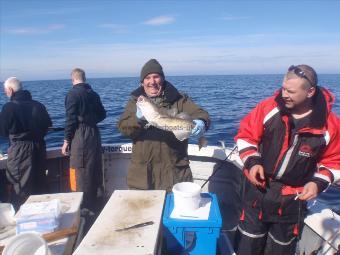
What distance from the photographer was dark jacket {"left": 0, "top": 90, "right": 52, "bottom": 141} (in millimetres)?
5055

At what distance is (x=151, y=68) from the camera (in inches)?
156

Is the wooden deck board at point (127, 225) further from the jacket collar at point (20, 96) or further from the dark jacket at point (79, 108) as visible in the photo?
the jacket collar at point (20, 96)

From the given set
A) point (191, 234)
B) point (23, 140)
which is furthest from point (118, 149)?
point (191, 234)

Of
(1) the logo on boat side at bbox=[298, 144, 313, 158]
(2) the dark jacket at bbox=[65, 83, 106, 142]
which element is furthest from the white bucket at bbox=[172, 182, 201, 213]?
(2) the dark jacket at bbox=[65, 83, 106, 142]

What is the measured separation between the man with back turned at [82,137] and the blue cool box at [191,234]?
2.80m

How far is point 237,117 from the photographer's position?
16.0 metres

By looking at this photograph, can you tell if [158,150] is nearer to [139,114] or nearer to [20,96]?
[139,114]

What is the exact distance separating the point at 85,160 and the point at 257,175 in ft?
10.8

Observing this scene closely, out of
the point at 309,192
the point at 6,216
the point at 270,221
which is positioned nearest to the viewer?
the point at 6,216

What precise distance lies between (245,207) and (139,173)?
56.5 inches

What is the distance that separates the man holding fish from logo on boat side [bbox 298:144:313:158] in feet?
3.87

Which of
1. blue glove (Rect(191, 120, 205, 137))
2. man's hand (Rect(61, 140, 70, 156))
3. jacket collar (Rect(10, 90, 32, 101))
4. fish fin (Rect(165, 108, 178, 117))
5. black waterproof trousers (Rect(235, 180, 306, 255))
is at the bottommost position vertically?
black waterproof trousers (Rect(235, 180, 306, 255))

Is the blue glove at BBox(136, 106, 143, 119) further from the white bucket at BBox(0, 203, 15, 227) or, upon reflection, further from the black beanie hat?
the white bucket at BBox(0, 203, 15, 227)

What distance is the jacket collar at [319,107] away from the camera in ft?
10.3
